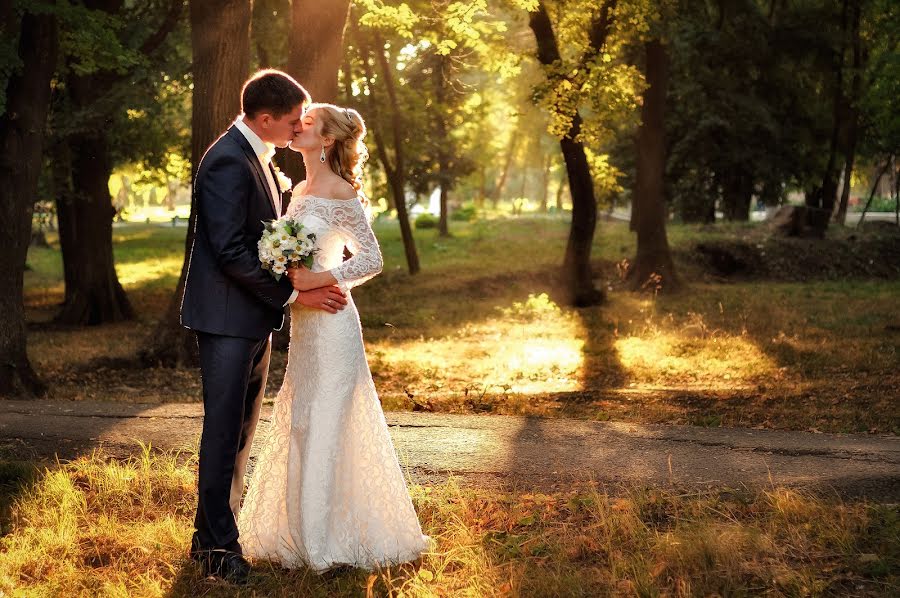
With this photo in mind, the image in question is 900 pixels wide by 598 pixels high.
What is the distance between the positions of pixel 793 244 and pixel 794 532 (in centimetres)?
2556

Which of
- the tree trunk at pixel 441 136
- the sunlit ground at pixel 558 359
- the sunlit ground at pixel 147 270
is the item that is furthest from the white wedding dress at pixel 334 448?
the sunlit ground at pixel 147 270

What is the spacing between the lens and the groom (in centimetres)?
494

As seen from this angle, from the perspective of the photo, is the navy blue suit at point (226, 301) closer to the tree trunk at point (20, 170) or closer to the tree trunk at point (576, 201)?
the tree trunk at point (20, 170)

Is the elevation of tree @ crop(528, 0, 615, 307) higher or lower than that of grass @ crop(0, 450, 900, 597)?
higher

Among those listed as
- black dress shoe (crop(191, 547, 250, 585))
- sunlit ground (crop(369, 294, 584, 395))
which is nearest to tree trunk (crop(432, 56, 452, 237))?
sunlit ground (crop(369, 294, 584, 395))

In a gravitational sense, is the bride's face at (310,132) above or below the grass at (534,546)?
above

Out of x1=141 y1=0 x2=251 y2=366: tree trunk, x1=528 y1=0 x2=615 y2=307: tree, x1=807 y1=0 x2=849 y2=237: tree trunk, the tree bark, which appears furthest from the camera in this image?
x1=807 y1=0 x2=849 y2=237: tree trunk

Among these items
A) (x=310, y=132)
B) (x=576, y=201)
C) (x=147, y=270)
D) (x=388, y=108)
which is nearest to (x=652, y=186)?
(x=576, y=201)

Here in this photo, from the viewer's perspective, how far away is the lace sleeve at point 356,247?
524 centimetres

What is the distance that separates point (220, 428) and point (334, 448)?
604mm

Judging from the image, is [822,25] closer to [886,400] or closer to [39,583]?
[886,400]

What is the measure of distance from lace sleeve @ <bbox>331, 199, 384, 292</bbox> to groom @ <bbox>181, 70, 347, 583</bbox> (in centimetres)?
13

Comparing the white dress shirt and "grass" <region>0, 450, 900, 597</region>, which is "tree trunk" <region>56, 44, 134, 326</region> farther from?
the white dress shirt

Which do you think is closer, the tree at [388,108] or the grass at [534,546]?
the grass at [534,546]
